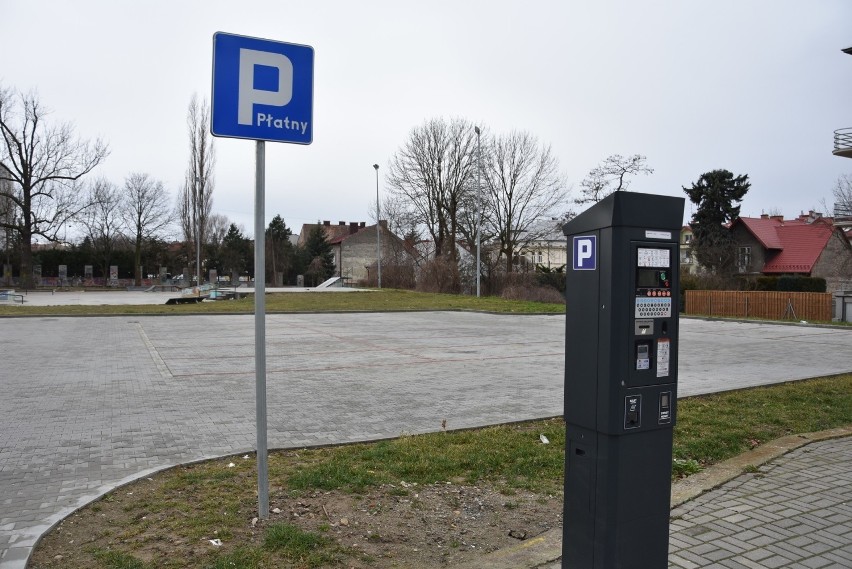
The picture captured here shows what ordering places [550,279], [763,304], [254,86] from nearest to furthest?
1. [254,86]
2. [763,304]
3. [550,279]

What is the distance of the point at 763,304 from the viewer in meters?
30.1

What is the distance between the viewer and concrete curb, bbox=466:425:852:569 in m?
3.48

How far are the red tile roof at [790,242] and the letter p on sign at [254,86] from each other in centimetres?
5536

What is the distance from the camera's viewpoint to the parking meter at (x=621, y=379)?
2.77 m

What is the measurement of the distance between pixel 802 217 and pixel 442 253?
42.8m

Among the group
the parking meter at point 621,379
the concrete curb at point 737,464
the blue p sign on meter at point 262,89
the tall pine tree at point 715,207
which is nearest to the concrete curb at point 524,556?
the parking meter at point 621,379

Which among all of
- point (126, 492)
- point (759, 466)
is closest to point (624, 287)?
point (759, 466)

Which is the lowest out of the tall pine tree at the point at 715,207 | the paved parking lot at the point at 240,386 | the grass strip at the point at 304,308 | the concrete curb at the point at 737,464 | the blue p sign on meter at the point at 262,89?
the paved parking lot at the point at 240,386

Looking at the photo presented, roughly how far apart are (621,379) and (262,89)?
2.75 meters

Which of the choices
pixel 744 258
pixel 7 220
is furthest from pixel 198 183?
pixel 744 258

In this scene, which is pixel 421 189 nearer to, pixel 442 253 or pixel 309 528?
pixel 442 253

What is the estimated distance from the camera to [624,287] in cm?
276

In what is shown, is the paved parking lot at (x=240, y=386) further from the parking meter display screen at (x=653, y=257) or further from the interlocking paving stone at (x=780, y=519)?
the parking meter display screen at (x=653, y=257)

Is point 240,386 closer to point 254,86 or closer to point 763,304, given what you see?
point 254,86
